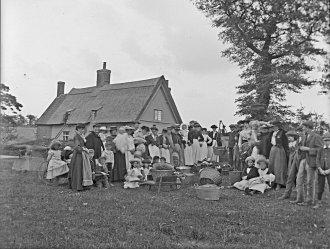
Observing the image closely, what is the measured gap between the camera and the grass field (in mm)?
4609

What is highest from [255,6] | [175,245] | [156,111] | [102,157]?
[255,6]

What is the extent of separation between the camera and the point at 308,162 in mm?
7133

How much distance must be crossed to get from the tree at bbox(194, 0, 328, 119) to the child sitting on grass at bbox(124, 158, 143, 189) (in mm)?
6337

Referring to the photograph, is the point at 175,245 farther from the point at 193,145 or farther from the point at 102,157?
the point at 193,145

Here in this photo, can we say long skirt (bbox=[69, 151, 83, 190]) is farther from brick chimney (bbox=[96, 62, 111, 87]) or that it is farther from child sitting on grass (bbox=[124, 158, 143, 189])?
brick chimney (bbox=[96, 62, 111, 87])

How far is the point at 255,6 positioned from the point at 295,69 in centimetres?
366

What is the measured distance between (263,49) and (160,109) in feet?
44.2

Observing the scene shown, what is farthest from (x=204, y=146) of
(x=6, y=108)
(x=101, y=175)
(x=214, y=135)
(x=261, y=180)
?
(x=6, y=108)

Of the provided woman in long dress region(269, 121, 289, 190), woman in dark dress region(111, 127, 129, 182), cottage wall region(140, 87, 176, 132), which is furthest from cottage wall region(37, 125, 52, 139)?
woman in long dress region(269, 121, 289, 190)

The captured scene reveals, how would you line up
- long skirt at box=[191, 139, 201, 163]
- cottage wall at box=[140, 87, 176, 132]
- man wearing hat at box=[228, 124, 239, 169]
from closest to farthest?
man wearing hat at box=[228, 124, 239, 169] → long skirt at box=[191, 139, 201, 163] → cottage wall at box=[140, 87, 176, 132]

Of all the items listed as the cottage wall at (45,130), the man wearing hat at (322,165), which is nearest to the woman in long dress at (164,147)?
the man wearing hat at (322,165)

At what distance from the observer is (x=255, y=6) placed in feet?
41.3

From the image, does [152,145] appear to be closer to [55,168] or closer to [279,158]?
[55,168]

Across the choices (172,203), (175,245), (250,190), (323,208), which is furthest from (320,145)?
(175,245)
